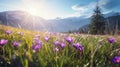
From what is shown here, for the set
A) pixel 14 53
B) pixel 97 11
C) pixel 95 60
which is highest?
pixel 97 11

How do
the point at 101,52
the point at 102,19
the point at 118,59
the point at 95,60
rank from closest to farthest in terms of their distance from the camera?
the point at 118,59 → the point at 95,60 → the point at 101,52 → the point at 102,19

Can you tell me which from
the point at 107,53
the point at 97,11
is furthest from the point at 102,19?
the point at 107,53

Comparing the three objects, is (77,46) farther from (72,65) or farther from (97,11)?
(97,11)

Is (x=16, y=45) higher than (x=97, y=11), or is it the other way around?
(x=97, y=11)

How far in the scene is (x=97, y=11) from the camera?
7356 centimetres

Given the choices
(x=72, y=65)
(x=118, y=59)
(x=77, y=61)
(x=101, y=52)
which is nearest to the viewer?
(x=118, y=59)

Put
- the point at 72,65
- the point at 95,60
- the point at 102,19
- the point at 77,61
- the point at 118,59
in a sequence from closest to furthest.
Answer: the point at 118,59 < the point at 72,65 < the point at 77,61 < the point at 95,60 < the point at 102,19

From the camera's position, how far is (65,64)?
3430 millimetres

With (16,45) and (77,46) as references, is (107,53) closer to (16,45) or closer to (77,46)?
(77,46)

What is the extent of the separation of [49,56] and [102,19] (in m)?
71.4

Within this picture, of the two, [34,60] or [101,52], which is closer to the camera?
[34,60]

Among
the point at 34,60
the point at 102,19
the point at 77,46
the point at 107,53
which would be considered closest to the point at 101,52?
the point at 107,53

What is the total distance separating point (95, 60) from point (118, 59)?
0.82m

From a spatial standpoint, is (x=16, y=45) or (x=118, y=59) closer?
(x=118, y=59)
